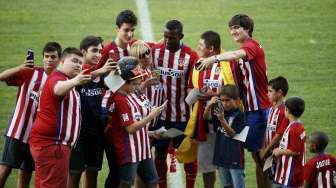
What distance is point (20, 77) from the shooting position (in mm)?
10406

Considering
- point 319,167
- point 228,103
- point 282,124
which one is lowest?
point 319,167

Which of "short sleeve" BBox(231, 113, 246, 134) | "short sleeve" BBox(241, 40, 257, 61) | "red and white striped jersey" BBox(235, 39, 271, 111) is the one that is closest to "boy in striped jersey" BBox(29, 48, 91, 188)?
"short sleeve" BBox(231, 113, 246, 134)

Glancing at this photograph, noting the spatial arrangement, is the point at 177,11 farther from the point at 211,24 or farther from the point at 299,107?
the point at 299,107

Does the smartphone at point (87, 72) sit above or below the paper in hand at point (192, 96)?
above

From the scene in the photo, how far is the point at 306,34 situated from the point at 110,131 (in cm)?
960

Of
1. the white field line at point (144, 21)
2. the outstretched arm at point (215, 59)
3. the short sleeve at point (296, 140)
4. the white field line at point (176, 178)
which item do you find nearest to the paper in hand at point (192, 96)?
the outstretched arm at point (215, 59)

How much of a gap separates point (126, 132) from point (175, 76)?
150 centimetres

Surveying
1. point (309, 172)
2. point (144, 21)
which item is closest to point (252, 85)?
point (309, 172)

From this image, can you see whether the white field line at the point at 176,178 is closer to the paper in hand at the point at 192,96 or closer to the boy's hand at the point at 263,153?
the paper in hand at the point at 192,96

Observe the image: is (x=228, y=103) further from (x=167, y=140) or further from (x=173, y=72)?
(x=167, y=140)

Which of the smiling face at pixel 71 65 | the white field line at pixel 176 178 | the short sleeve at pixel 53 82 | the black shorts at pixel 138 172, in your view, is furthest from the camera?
the white field line at pixel 176 178

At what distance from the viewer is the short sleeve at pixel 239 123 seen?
10406 millimetres

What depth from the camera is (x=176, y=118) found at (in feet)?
36.9

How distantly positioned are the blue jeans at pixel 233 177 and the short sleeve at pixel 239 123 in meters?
0.47
